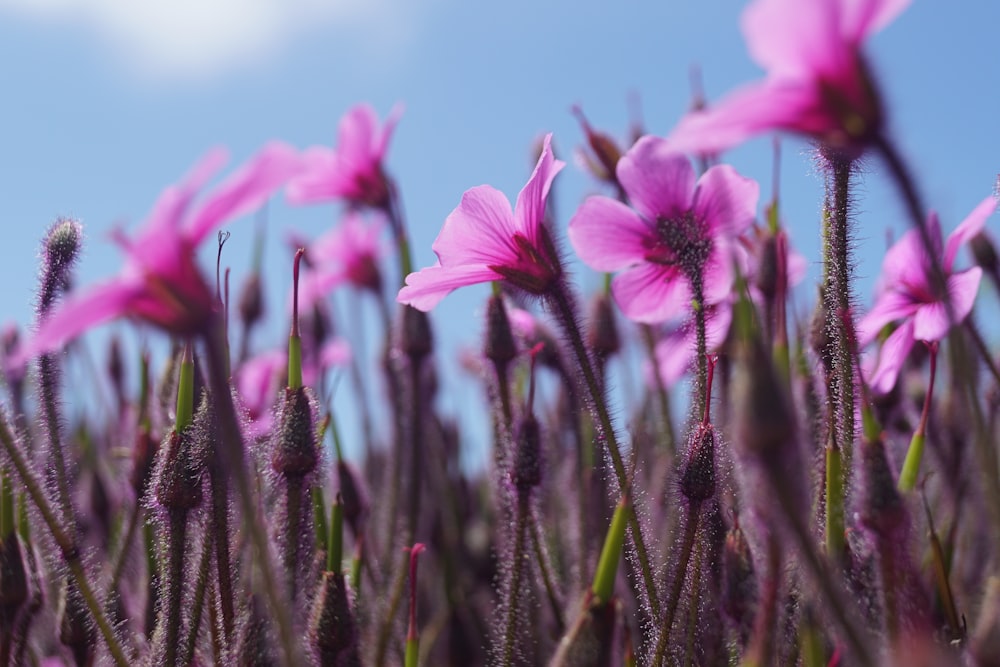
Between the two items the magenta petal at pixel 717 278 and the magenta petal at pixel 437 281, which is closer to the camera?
the magenta petal at pixel 437 281

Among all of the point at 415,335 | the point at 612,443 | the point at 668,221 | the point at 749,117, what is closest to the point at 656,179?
the point at 668,221

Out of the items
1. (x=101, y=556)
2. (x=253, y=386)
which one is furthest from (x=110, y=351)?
(x=101, y=556)

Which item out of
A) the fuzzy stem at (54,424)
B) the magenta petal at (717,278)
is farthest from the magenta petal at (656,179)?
the fuzzy stem at (54,424)

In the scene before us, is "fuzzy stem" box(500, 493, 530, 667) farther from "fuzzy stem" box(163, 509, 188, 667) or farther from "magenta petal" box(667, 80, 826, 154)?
"magenta petal" box(667, 80, 826, 154)

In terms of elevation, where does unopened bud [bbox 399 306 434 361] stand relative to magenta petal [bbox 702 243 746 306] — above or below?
above

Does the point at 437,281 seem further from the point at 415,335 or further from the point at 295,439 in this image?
the point at 415,335

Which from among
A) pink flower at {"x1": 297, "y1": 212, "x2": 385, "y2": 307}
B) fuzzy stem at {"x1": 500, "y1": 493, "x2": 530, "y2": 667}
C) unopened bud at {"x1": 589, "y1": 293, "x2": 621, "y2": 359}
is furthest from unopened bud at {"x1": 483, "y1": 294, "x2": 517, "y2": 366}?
pink flower at {"x1": 297, "y1": 212, "x2": 385, "y2": 307}

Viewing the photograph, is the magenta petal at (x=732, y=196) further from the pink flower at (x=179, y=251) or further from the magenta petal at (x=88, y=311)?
the magenta petal at (x=88, y=311)
